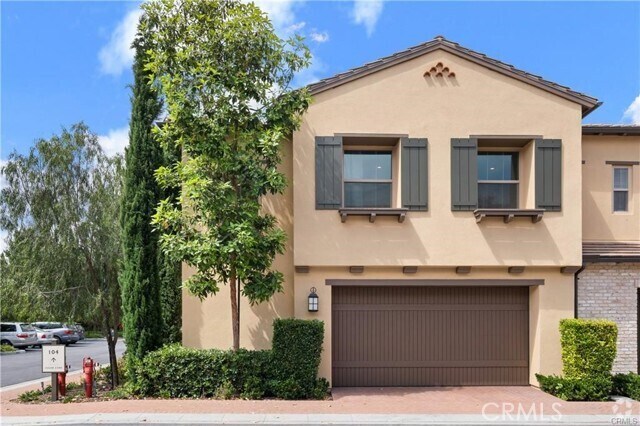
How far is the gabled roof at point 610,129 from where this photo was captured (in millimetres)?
12148

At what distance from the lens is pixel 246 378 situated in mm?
10273

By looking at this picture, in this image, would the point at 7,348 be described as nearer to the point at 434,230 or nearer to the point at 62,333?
the point at 62,333

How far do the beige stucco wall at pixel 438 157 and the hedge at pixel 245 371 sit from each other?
5.68 ft

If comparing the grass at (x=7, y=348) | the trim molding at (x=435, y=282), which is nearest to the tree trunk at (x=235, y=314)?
the trim molding at (x=435, y=282)

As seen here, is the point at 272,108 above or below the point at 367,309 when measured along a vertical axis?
above

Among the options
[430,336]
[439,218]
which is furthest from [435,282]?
[439,218]

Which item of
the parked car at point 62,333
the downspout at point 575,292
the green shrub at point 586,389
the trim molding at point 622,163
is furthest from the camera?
the parked car at point 62,333

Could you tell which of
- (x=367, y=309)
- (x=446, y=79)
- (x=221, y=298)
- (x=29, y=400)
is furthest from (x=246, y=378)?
(x=446, y=79)

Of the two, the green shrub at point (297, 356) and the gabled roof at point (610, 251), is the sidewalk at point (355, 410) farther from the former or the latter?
the gabled roof at point (610, 251)

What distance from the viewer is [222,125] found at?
408 inches

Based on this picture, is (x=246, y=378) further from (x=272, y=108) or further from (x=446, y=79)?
(x=446, y=79)

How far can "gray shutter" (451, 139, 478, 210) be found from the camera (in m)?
11.1

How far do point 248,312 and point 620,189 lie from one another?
983 cm

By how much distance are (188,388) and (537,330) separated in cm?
791
